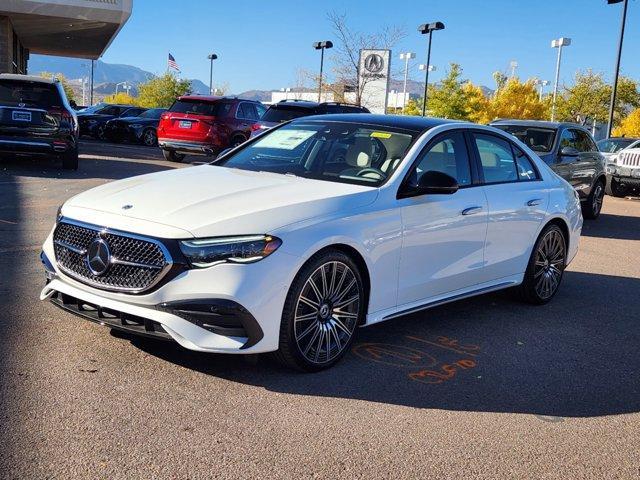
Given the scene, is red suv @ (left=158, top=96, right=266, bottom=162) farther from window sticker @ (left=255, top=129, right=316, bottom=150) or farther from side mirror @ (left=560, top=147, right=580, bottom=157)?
window sticker @ (left=255, top=129, right=316, bottom=150)

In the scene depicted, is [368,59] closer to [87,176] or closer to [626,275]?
[87,176]

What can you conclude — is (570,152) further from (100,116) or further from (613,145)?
(100,116)

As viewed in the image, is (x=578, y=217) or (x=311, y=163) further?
(x=578, y=217)

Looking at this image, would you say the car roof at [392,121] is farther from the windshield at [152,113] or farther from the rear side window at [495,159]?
the windshield at [152,113]

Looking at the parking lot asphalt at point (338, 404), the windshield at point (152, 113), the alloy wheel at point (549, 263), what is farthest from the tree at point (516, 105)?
the parking lot asphalt at point (338, 404)

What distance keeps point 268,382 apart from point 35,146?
11.0m

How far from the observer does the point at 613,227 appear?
1338cm

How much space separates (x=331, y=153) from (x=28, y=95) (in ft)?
33.5

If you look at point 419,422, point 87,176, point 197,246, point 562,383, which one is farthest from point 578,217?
point 87,176

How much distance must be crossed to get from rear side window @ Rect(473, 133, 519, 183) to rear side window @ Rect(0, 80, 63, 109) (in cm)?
1010

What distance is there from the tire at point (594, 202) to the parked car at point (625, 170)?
4.71 meters

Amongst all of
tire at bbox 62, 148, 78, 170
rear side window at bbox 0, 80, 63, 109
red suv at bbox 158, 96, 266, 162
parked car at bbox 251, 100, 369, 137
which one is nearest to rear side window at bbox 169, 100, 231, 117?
red suv at bbox 158, 96, 266, 162

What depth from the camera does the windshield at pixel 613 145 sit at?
22172 millimetres

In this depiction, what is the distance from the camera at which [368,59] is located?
28.7 meters
